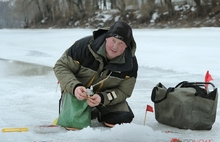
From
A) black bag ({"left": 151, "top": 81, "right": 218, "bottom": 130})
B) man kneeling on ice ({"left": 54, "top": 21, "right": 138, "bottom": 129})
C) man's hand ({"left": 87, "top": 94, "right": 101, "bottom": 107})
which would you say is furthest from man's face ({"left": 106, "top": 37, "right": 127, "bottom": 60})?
black bag ({"left": 151, "top": 81, "right": 218, "bottom": 130})

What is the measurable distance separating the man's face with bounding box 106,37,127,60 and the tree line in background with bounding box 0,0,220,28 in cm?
1673

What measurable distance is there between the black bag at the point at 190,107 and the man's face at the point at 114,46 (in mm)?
524

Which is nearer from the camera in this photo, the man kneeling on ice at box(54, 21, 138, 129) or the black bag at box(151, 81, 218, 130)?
the man kneeling on ice at box(54, 21, 138, 129)

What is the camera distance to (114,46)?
2506mm

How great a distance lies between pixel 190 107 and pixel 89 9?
27.7 m

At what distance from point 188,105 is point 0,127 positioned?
1.50 metres

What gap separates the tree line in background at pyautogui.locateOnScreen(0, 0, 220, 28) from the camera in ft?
68.2

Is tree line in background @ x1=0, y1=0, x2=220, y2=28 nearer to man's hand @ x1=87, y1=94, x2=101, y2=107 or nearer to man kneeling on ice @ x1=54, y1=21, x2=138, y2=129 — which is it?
man kneeling on ice @ x1=54, y1=21, x2=138, y2=129

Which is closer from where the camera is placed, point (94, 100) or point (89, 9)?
point (94, 100)

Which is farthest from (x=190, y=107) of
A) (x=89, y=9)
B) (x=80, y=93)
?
(x=89, y=9)

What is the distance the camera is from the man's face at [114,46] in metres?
2.51

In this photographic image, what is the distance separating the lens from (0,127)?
2744 mm

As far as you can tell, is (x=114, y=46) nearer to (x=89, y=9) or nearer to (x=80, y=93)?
(x=80, y=93)

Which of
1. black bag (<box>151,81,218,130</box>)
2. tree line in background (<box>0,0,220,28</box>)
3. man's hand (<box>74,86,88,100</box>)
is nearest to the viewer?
man's hand (<box>74,86,88,100</box>)
